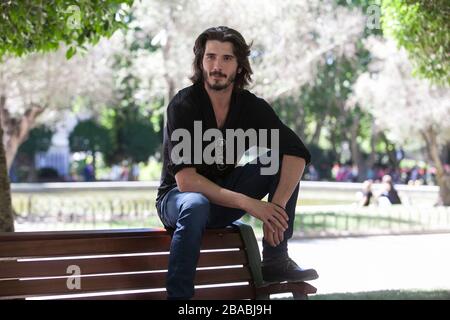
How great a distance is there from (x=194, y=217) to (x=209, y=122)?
638 mm

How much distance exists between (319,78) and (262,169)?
101ft

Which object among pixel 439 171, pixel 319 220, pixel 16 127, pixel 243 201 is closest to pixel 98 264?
pixel 243 201

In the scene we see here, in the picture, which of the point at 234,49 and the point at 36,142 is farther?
the point at 36,142

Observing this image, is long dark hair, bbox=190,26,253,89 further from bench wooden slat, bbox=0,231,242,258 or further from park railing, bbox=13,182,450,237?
park railing, bbox=13,182,450,237

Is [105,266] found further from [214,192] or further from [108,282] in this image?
[214,192]

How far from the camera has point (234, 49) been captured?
428 cm

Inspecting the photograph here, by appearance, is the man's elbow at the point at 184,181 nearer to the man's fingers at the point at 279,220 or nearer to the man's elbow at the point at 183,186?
the man's elbow at the point at 183,186

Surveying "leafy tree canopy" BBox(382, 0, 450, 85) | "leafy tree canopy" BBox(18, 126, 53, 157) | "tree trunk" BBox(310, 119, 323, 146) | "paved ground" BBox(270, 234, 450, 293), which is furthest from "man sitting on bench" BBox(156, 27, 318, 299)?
"leafy tree canopy" BBox(18, 126, 53, 157)

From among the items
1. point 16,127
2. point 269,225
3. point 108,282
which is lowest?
point 108,282

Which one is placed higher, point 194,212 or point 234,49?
point 234,49

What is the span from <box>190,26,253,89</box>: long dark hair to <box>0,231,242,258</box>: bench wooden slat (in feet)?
3.06

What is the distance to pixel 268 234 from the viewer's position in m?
4.08

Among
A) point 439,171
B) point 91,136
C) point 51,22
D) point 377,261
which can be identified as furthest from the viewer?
point 91,136

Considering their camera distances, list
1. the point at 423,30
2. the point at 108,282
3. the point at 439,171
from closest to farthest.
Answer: the point at 108,282 < the point at 423,30 < the point at 439,171
